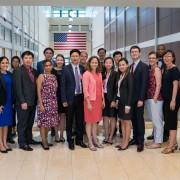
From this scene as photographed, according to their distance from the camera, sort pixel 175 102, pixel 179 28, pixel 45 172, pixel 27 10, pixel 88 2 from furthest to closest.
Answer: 1. pixel 27 10
2. pixel 179 28
3. pixel 88 2
4. pixel 175 102
5. pixel 45 172

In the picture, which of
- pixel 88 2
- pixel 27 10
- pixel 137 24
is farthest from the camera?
pixel 27 10

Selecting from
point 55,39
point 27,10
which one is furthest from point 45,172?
point 55,39

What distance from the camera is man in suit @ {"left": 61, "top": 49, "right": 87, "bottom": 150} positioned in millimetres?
4895

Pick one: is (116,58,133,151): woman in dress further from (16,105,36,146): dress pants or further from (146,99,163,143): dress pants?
(16,105,36,146): dress pants

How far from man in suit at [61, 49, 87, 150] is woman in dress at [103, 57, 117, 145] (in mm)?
447

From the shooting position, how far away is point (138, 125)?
4918 millimetres

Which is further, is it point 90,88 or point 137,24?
point 137,24

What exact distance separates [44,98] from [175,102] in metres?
2.08

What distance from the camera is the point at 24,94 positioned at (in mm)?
4789

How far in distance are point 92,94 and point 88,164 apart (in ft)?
3.89

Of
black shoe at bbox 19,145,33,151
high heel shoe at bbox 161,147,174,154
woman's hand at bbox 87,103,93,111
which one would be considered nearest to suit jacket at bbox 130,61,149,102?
woman's hand at bbox 87,103,93,111

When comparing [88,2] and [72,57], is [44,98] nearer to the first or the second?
[72,57]

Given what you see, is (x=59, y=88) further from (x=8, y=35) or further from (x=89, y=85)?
(x=8, y=35)

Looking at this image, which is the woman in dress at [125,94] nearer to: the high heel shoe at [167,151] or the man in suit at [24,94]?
the high heel shoe at [167,151]
